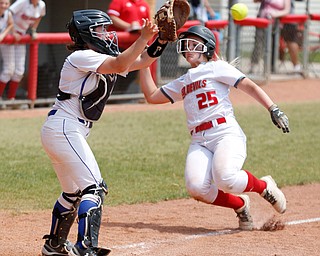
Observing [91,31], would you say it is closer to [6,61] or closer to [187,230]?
[187,230]

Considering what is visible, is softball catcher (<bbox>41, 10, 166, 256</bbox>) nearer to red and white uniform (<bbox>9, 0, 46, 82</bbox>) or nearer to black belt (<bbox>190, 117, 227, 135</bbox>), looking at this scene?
black belt (<bbox>190, 117, 227, 135</bbox>)

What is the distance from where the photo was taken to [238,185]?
6133 millimetres

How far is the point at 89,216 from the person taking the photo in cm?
505

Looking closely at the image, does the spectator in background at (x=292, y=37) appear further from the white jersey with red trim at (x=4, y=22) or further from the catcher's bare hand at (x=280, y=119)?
the catcher's bare hand at (x=280, y=119)

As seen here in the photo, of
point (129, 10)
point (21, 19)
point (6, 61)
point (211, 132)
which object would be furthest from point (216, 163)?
point (129, 10)

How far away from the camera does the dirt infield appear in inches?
224

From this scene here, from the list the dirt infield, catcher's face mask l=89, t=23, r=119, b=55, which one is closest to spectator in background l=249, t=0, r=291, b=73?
the dirt infield

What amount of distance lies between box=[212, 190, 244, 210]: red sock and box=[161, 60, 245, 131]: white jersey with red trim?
0.59 metres

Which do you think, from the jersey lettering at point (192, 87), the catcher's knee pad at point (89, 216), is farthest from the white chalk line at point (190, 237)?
the jersey lettering at point (192, 87)

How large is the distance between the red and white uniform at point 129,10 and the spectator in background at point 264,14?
12.0 feet

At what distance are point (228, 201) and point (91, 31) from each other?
1.96m

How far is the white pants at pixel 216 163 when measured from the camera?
6.12m

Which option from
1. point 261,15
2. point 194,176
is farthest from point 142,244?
point 261,15

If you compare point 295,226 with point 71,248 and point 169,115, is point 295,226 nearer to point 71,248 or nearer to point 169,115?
point 71,248
